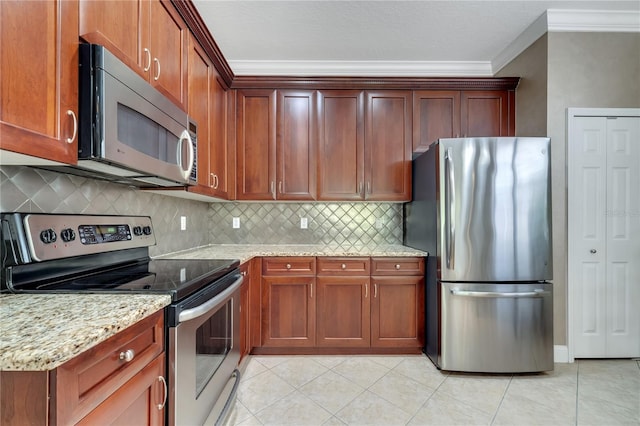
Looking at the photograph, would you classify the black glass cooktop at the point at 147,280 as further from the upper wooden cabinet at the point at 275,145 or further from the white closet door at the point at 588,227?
the white closet door at the point at 588,227

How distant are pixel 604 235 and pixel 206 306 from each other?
2.99 m

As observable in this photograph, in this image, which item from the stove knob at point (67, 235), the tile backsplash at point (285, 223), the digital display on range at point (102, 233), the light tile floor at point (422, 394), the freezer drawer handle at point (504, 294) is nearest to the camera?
the stove knob at point (67, 235)

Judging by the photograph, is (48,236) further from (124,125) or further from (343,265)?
(343,265)

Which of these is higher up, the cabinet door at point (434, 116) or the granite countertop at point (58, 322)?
the cabinet door at point (434, 116)

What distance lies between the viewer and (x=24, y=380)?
0.60 meters

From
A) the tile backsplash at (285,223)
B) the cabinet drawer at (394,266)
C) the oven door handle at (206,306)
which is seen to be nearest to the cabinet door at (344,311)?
the cabinet drawer at (394,266)

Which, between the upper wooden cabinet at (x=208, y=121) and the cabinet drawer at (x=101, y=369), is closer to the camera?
the cabinet drawer at (x=101, y=369)

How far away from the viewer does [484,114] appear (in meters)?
2.68

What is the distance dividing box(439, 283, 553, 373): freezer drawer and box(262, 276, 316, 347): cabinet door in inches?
45.2

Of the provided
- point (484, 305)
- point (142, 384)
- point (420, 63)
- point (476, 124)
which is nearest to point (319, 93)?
point (420, 63)

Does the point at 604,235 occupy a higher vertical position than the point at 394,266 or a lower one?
higher

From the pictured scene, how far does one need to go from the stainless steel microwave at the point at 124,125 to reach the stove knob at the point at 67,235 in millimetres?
275

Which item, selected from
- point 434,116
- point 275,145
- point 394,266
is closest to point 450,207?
point 394,266

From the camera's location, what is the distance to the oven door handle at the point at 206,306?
1.06m
